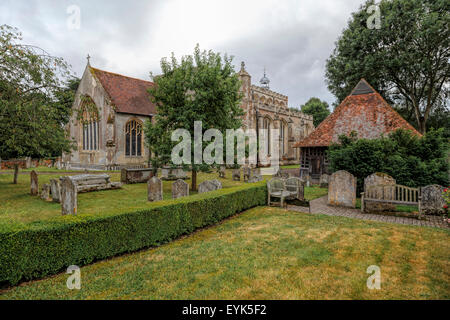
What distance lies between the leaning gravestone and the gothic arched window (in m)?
23.4

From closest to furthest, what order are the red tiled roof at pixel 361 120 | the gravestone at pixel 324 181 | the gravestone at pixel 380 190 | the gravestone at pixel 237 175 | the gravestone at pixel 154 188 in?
1. the gravestone at pixel 380 190
2. the gravestone at pixel 154 188
3. the red tiled roof at pixel 361 120
4. the gravestone at pixel 324 181
5. the gravestone at pixel 237 175

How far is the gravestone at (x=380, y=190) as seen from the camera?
9750 mm

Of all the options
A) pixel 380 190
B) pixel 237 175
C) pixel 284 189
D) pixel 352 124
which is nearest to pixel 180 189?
pixel 284 189

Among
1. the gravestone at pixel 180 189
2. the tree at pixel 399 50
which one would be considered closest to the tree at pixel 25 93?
the gravestone at pixel 180 189

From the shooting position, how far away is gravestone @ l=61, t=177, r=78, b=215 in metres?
8.45

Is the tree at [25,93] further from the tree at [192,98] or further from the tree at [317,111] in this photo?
the tree at [317,111]

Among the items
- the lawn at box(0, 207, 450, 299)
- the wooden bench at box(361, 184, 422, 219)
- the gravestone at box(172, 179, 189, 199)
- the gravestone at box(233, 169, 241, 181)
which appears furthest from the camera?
the gravestone at box(233, 169, 241, 181)

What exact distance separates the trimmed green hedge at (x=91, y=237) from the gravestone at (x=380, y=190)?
7.10 meters

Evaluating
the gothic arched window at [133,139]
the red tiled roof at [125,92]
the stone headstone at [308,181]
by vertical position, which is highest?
the red tiled roof at [125,92]

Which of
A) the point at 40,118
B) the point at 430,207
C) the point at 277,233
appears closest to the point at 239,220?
the point at 277,233

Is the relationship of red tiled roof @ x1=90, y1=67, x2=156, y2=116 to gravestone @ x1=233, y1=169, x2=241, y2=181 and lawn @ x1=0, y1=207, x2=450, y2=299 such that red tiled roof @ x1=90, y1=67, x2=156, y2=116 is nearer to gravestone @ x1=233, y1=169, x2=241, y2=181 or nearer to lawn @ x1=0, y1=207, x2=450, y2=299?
gravestone @ x1=233, y1=169, x2=241, y2=181

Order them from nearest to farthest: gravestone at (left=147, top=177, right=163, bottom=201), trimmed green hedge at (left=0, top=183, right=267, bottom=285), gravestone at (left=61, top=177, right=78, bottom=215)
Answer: trimmed green hedge at (left=0, top=183, right=267, bottom=285), gravestone at (left=61, top=177, right=78, bottom=215), gravestone at (left=147, top=177, right=163, bottom=201)

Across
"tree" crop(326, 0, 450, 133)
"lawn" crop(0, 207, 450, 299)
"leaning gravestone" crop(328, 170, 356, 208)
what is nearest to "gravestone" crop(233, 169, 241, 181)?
"leaning gravestone" crop(328, 170, 356, 208)

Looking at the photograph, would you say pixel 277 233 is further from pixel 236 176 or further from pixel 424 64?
pixel 424 64
